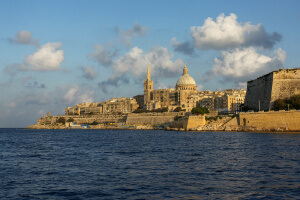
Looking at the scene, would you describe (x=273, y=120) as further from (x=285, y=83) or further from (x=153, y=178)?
(x=153, y=178)

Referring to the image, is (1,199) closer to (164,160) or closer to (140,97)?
(164,160)

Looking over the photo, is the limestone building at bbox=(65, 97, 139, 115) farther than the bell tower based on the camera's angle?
Yes

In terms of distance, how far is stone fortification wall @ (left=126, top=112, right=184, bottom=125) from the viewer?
80.1 metres

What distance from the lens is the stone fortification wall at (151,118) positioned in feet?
263

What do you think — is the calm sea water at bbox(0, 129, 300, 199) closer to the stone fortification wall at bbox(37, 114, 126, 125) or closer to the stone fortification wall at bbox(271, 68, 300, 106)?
the stone fortification wall at bbox(271, 68, 300, 106)

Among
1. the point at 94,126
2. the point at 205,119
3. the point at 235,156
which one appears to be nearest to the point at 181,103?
the point at 94,126

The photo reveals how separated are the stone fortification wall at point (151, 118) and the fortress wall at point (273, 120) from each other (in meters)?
31.3

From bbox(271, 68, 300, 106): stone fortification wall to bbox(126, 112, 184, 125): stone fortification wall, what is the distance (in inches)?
1220

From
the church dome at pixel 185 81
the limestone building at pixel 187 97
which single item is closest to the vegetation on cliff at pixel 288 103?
the limestone building at pixel 187 97

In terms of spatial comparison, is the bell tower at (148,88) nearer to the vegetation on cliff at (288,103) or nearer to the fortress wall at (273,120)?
the fortress wall at (273,120)

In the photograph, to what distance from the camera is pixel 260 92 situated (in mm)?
56594

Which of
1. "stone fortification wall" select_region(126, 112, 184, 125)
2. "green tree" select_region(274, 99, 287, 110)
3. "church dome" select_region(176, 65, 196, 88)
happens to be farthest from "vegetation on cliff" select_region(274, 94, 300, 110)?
"church dome" select_region(176, 65, 196, 88)

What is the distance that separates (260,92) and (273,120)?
39.3 ft

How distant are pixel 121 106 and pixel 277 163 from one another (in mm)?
108325
